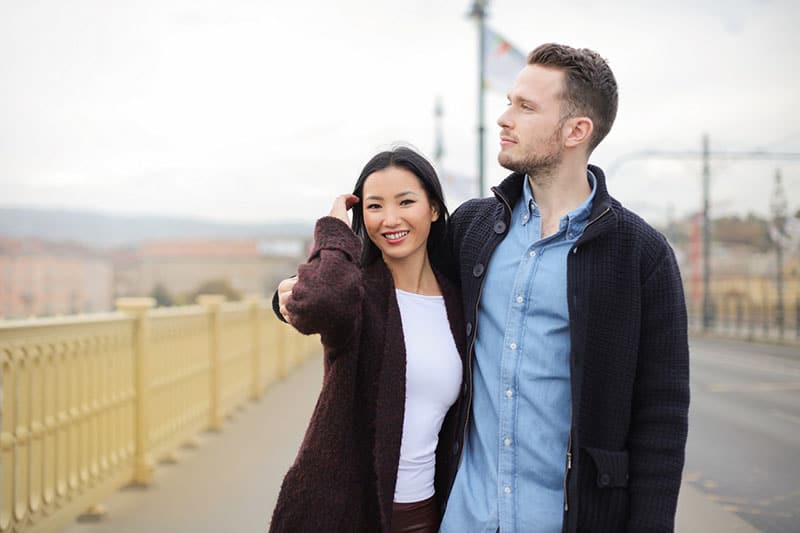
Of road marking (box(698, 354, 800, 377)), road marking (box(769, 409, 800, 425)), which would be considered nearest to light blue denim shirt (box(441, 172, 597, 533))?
road marking (box(769, 409, 800, 425))

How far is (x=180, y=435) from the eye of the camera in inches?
295

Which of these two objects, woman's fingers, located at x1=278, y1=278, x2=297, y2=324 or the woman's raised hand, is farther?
the woman's raised hand

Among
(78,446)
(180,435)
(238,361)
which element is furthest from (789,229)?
(78,446)

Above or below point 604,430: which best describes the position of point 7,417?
below

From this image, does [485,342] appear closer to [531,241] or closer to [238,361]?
[531,241]

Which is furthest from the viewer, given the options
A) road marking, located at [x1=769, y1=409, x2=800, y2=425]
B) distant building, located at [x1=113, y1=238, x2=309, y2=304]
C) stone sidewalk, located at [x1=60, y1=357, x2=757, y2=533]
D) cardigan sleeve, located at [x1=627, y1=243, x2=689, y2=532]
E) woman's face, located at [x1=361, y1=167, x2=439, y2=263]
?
distant building, located at [x1=113, y1=238, x2=309, y2=304]

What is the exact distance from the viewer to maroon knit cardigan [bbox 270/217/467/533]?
Answer: 2223 millimetres

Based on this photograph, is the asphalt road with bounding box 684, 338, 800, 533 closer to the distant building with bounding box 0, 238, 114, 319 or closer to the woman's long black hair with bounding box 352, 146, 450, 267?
the woman's long black hair with bounding box 352, 146, 450, 267

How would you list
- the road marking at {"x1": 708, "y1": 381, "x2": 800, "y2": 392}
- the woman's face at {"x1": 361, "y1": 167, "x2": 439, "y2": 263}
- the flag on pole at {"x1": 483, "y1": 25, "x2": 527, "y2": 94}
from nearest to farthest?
1. the woman's face at {"x1": 361, "y1": 167, "x2": 439, "y2": 263}
2. the flag on pole at {"x1": 483, "y1": 25, "x2": 527, "y2": 94}
3. the road marking at {"x1": 708, "y1": 381, "x2": 800, "y2": 392}

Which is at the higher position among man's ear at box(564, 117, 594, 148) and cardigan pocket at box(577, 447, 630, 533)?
man's ear at box(564, 117, 594, 148)

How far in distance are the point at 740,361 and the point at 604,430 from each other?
704 inches

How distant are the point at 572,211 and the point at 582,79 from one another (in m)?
0.41

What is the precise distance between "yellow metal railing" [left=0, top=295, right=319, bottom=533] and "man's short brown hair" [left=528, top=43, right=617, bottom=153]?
3.12 metres

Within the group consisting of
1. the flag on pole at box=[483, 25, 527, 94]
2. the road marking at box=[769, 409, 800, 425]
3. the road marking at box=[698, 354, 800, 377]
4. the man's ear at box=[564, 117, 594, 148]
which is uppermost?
the flag on pole at box=[483, 25, 527, 94]
